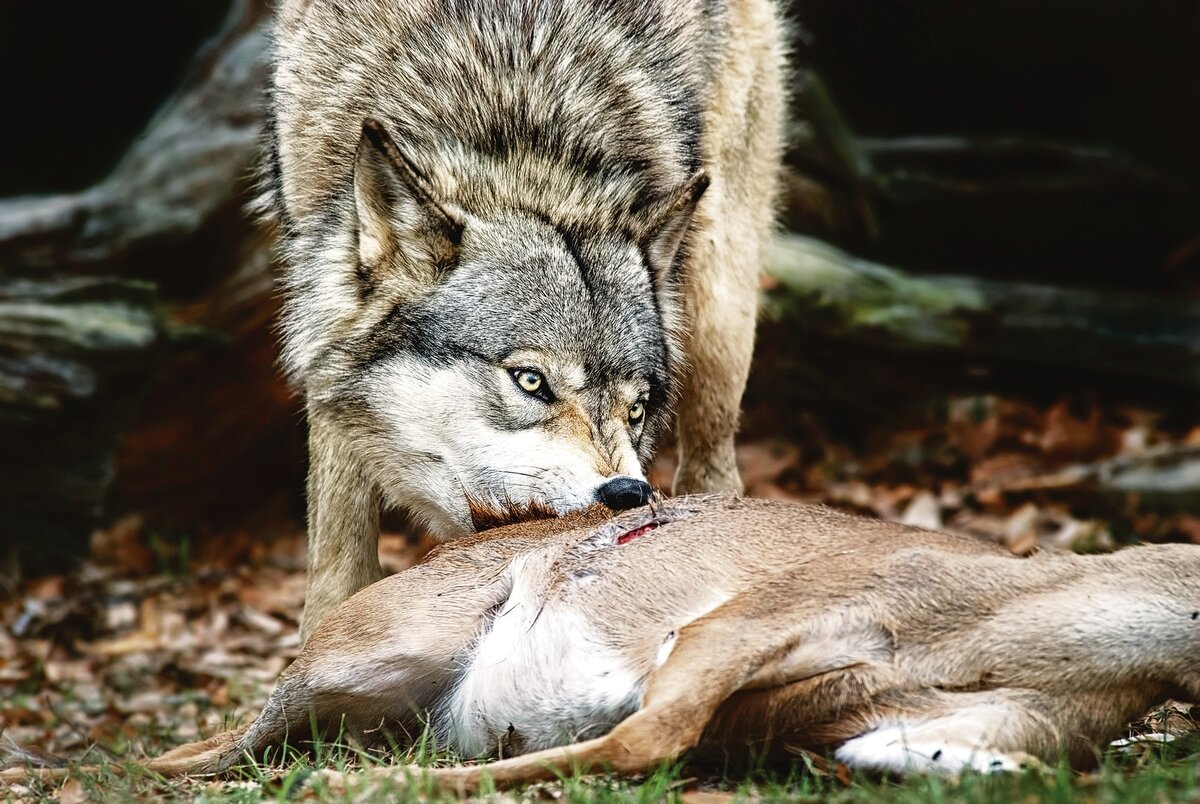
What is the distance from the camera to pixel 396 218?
194 inches

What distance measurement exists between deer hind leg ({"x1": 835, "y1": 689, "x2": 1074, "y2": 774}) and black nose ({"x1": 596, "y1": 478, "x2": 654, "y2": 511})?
3.76 ft

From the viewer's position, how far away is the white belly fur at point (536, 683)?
342 centimetres

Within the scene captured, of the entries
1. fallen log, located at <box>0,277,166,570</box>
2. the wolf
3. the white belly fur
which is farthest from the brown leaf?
fallen log, located at <box>0,277,166,570</box>

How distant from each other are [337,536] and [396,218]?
157 centimetres

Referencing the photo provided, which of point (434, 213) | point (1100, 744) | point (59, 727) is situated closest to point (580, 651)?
point (1100, 744)

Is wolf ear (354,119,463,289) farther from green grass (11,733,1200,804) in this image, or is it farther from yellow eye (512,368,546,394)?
green grass (11,733,1200,804)

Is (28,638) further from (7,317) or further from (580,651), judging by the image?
(580,651)

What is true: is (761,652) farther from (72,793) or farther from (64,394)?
(64,394)

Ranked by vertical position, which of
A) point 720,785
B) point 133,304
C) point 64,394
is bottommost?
point 64,394

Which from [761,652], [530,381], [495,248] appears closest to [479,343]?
[530,381]

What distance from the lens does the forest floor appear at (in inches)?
129

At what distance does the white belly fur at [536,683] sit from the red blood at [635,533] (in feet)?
0.87

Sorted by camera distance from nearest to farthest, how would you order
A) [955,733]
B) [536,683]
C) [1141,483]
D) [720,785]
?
1. [955,733]
2. [720,785]
3. [536,683]
4. [1141,483]

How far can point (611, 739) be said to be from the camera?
3049mm
